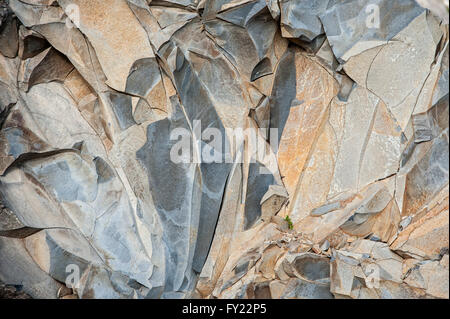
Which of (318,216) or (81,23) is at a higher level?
(81,23)

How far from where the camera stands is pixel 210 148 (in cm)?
396

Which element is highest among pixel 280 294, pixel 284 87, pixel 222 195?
pixel 284 87

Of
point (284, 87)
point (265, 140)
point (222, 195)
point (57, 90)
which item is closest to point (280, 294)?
point (222, 195)

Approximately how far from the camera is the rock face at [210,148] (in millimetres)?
3838

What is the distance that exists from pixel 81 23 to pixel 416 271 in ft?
9.37

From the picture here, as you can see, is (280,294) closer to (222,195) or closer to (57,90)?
(222,195)

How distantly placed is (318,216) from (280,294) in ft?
2.06

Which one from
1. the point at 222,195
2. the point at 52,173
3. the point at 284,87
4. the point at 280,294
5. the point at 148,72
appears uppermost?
the point at 148,72

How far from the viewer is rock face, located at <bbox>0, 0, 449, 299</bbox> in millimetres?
3838

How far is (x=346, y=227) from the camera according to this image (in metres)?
3.94

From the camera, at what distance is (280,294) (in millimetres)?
4020

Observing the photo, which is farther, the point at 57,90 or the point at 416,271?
the point at 57,90

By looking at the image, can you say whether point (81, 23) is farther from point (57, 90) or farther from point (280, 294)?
point (280, 294)
